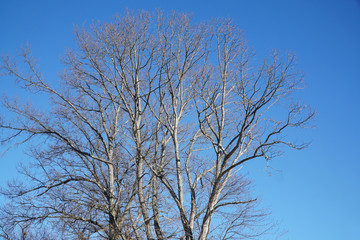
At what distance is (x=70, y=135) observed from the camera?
13930 mm

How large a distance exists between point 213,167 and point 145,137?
2.49 metres

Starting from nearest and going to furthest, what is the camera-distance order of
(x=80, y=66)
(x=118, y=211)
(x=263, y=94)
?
(x=263, y=94)
(x=118, y=211)
(x=80, y=66)

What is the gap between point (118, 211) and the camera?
1274 centimetres

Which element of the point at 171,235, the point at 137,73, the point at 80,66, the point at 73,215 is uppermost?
the point at 80,66

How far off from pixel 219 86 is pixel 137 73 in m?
2.48

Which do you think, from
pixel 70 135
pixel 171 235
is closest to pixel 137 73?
pixel 70 135

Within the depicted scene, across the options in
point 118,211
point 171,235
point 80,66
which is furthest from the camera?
point 80,66

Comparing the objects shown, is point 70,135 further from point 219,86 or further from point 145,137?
point 219,86

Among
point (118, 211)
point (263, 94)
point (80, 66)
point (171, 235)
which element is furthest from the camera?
point (80, 66)

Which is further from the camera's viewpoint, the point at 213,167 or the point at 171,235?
the point at 213,167

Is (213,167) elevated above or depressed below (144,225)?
above

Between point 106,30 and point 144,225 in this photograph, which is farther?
point 106,30

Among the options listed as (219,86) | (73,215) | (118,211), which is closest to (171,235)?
(118,211)

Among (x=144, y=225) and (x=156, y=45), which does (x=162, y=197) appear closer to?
(x=144, y=225)
